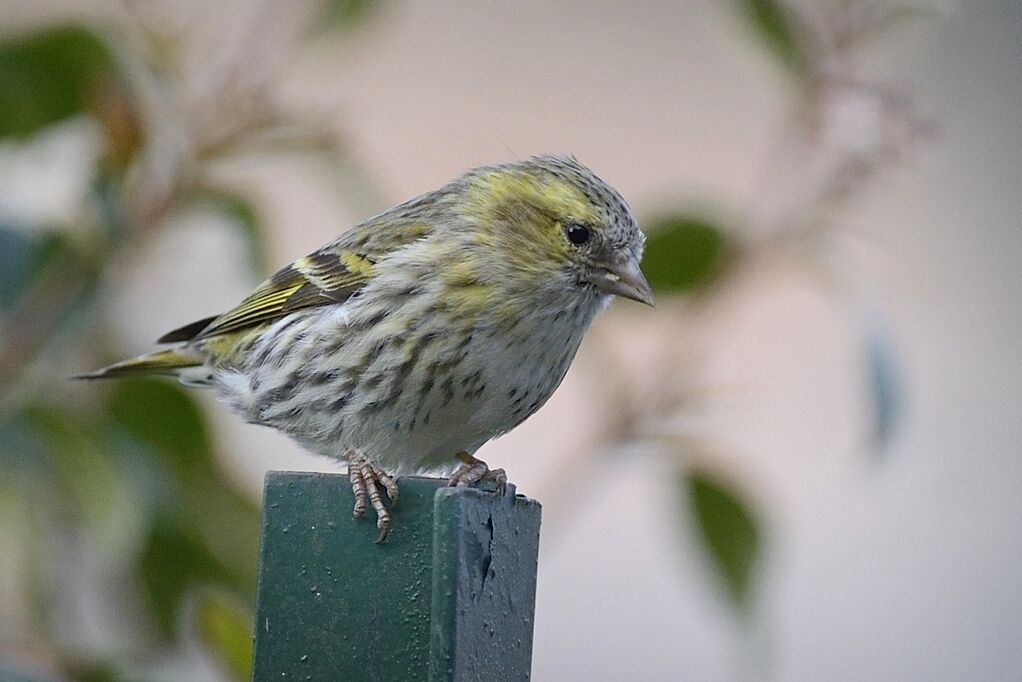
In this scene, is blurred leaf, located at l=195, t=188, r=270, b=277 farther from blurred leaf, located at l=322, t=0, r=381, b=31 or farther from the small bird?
blurred leaf, located at l=322, t=0, r=381, b=31

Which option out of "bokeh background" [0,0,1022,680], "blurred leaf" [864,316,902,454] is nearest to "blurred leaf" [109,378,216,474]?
"bokeh background" [0,0,1022,680]

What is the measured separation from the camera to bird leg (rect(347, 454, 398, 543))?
1.82 m

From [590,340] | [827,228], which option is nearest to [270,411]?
[590,340]

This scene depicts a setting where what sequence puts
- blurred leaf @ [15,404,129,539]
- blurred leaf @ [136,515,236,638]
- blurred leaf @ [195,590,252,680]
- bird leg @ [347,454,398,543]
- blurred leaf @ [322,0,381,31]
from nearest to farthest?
bird leg @ [347,454,398,543], blurred leaf @ [195,590,252,680], blurred leaf @ [15,404,129,539], blurred leaf @ [136,515,236,638], blurred leaf @ [322,0,381,31]

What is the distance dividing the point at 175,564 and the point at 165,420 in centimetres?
25

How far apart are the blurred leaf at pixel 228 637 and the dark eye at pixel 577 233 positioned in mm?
848

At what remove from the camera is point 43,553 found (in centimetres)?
286

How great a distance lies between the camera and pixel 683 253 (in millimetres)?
2838

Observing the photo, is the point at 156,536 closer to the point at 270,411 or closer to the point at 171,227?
the point at 270,411

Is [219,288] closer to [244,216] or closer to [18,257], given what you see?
[244,216]

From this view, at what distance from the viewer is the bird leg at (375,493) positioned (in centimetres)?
182

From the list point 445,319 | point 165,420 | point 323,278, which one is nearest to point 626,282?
point 445,319

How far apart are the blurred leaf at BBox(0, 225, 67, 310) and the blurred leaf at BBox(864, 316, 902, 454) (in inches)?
54.9

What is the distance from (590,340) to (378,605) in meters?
1.25
